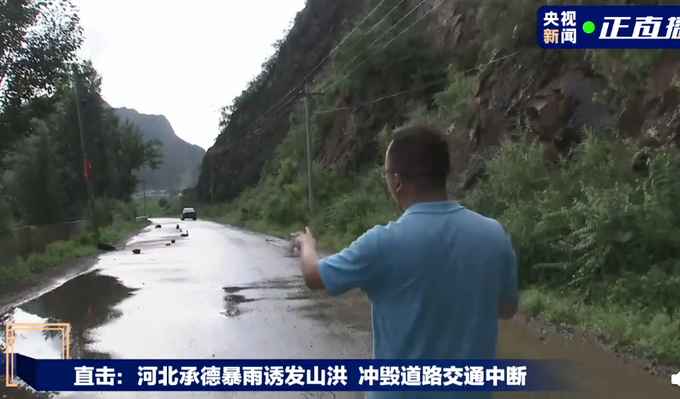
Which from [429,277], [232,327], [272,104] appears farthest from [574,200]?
[272,104]

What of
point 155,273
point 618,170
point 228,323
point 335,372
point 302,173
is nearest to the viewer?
point 335,372

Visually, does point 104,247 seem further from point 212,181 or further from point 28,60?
point 212,181

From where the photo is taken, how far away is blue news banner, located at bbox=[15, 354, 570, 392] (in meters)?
2.28

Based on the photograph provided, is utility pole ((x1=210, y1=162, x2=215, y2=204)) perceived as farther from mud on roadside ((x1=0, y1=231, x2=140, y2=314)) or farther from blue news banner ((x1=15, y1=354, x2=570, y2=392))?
blue news banner ((x1=15, y1=354, x2=570, y2=392))

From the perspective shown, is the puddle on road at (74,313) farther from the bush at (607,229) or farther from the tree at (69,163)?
the bush at (607,229)

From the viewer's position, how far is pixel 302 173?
1822 inches

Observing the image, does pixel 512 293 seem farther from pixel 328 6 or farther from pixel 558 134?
pixel 328 6

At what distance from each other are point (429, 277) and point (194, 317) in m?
9.35

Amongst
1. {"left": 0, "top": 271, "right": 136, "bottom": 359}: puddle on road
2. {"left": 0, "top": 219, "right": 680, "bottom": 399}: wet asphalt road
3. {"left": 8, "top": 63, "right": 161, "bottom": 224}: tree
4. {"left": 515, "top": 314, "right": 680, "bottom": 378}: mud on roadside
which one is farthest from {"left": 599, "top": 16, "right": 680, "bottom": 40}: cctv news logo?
{"left": 8, "top": 63, "right": 161, "bottom": 224}: tree

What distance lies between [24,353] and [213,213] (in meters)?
78.6

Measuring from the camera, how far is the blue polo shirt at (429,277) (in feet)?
7.14

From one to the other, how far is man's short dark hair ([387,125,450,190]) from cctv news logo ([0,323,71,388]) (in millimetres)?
5916

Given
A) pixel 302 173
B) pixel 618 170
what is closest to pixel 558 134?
pixel 618 170

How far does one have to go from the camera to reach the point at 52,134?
50031mm
